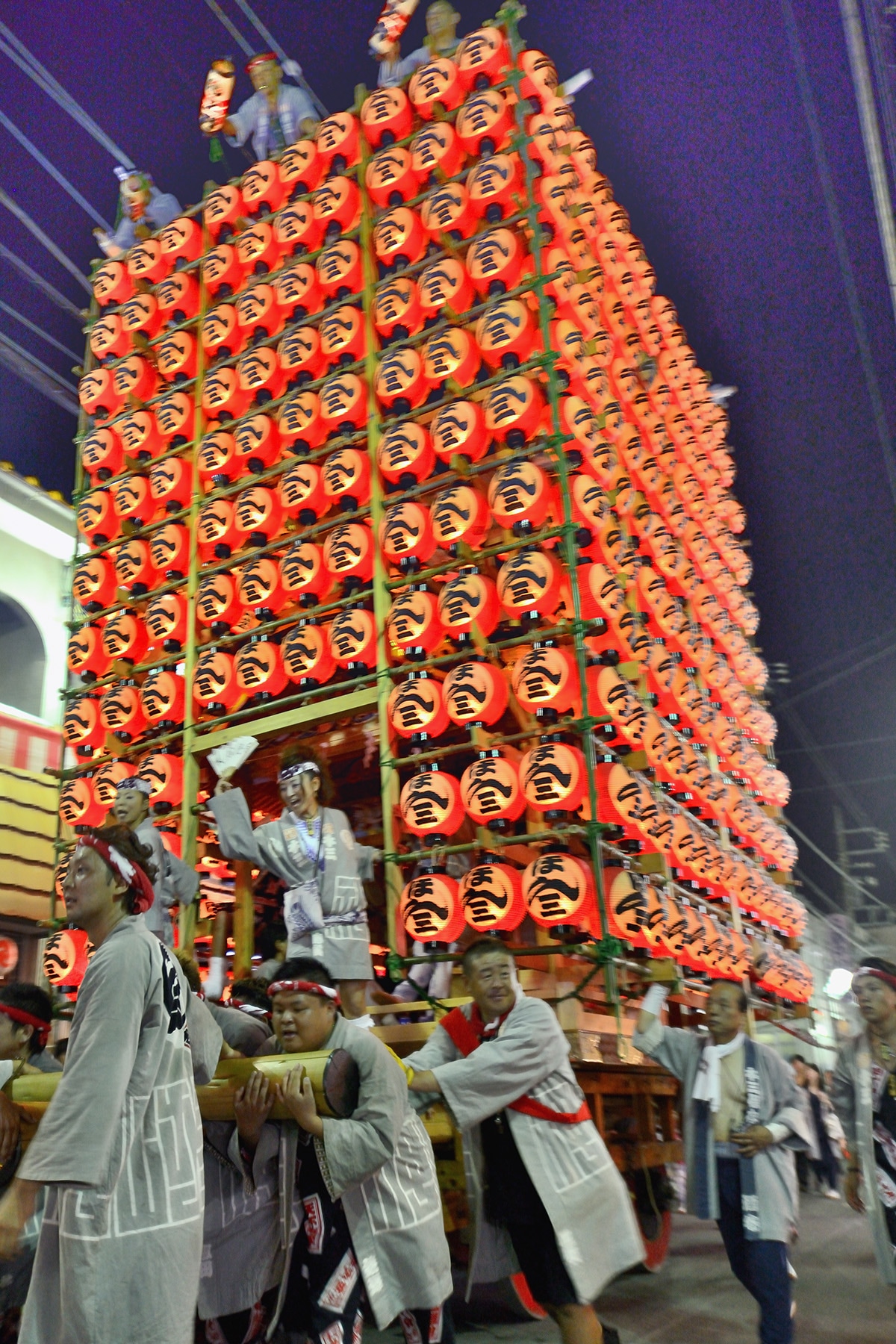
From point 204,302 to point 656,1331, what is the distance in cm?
1163

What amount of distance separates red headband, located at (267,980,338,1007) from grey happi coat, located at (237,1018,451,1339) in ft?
0.47

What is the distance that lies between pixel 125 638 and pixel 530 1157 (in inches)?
340

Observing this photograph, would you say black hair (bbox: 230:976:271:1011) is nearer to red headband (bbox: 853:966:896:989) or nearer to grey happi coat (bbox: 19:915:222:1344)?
grey happi coat (bbox: 19:915:222:1344)

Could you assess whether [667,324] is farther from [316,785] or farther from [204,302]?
[316,785]

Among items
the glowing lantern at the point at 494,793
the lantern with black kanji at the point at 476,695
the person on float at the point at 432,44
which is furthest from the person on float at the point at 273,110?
the glowing lantern at the point at 494,793

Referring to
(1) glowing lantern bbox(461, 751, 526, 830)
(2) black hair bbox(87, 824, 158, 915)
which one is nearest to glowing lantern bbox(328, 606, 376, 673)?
(1) glowing lantern bbox(461, 751, 526, 830)

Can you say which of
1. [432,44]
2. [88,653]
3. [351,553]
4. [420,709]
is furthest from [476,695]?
[432,44]

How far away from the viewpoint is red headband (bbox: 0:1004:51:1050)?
448 cm

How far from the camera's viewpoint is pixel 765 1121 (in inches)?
186

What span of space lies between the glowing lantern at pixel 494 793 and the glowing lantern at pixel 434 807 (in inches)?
7.2

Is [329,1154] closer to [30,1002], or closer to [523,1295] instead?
[30,1002]

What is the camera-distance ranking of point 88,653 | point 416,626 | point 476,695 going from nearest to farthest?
point 476,695, point 416,626, point 88,653

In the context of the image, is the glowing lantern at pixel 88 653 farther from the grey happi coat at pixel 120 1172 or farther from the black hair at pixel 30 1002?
the grey happi coat at pixel 120 1172

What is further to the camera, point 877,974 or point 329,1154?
point 877,974
